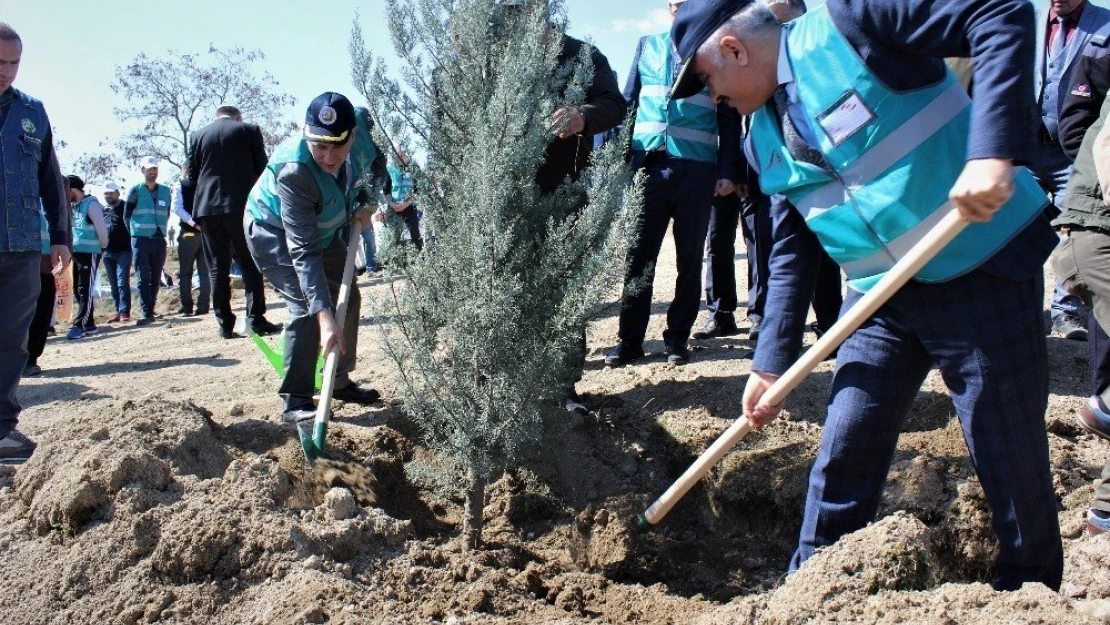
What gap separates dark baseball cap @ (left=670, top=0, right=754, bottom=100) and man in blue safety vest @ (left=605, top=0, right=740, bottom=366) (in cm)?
261

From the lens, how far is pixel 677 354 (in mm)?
5441

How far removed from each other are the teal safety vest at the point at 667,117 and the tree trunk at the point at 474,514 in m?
2.45

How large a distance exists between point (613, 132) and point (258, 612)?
10.0 ft

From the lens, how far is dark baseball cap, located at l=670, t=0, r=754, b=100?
96.4 inches

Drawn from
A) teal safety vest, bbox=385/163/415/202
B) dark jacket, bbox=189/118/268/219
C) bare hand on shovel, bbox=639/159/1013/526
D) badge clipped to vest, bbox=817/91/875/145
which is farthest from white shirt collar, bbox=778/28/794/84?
dark jacket, bbox=189/118/268/219

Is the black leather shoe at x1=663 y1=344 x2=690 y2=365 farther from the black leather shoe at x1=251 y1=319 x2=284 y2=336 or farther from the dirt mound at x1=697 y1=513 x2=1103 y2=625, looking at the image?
the black leather shoe at x1=251 y1=319 x2=284 y2=336

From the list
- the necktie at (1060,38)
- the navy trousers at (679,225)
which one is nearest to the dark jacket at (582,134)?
the navy trousers at (679,225)

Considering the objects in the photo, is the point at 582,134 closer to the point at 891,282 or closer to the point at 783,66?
the point at 783,66

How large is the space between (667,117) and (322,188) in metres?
2.02

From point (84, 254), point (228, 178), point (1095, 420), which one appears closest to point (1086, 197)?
point (1095, 420)

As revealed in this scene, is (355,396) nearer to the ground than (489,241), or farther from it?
nearer to the ground

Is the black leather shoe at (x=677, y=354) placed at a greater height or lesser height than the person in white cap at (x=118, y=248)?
lesser

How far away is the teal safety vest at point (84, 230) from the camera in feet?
35.1

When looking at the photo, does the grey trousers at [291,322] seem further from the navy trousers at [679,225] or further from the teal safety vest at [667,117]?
the teal safety vest at [667,117]
